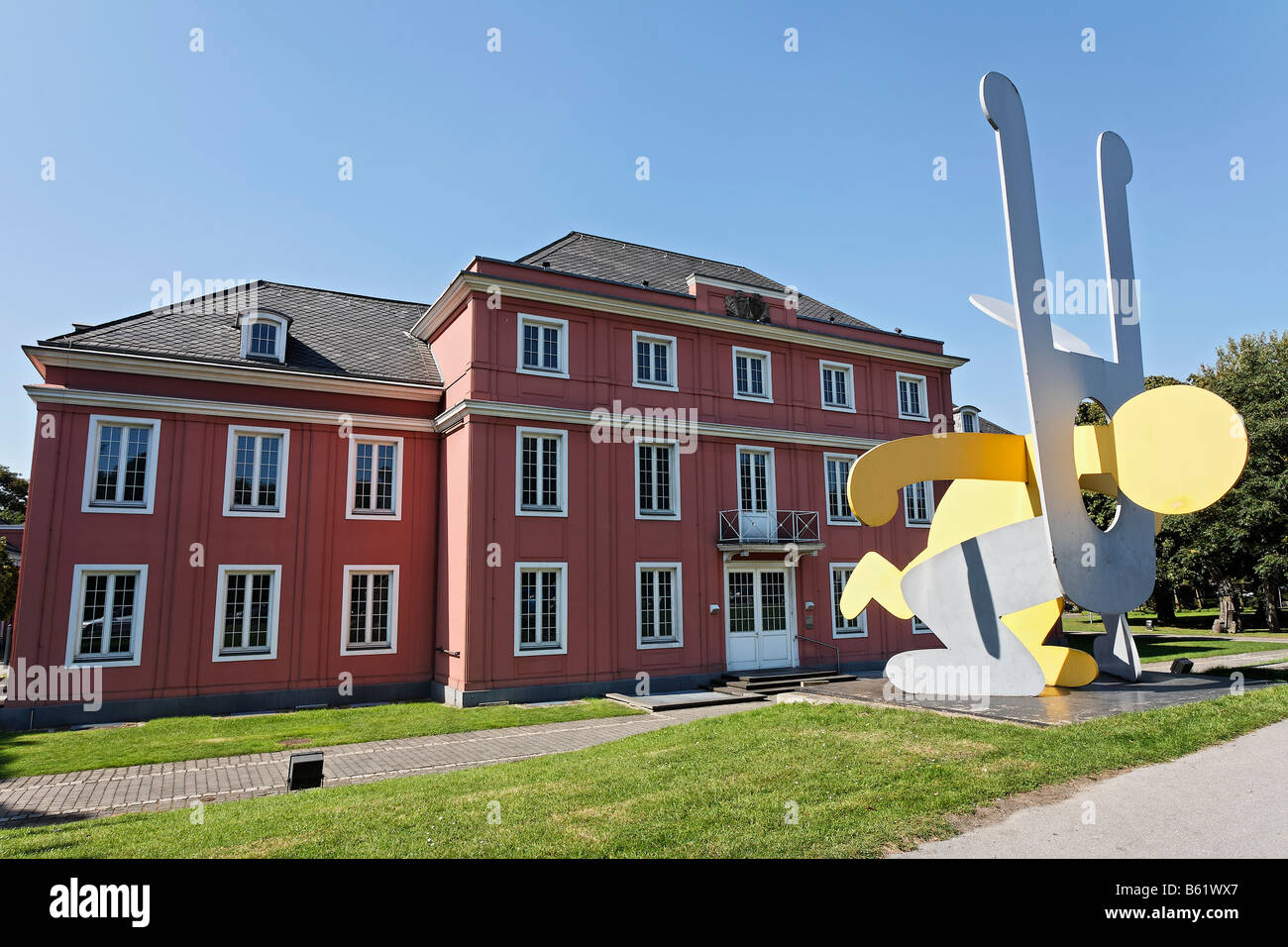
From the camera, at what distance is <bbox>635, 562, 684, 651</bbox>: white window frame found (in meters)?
20.3

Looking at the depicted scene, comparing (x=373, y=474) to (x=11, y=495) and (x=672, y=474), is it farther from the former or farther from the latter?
(x=11, y=495)

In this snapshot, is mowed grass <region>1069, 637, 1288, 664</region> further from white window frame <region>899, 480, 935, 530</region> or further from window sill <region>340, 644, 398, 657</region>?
window sill <region>340, 644, 398, 657</region>

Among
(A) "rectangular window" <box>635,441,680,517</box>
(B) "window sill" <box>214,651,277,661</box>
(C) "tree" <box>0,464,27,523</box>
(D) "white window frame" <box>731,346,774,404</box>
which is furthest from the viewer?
(C) "tree" <box>0,464,27,523</box>

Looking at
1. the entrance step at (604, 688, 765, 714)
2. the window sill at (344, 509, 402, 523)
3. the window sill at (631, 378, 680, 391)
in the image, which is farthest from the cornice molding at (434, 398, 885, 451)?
the entrance step at (604, 688, 765, 714)

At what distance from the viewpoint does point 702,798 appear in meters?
7.38

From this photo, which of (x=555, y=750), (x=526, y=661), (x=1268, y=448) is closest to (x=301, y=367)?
(x=526, y=661)

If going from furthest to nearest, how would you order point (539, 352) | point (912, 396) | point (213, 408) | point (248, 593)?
point (912, 396) < point (539, 352) < point (213, 408) < point (248, 593)

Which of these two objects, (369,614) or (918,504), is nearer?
(369,614)

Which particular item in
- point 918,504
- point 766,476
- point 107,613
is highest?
point 766,476

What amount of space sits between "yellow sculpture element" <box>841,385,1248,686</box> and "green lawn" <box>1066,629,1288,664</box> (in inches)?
504

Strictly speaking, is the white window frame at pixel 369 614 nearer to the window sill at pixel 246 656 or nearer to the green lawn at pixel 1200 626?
the window sill at pixel 246 656

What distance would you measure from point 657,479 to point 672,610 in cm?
364

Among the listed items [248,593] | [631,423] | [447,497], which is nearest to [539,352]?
[631,423]
